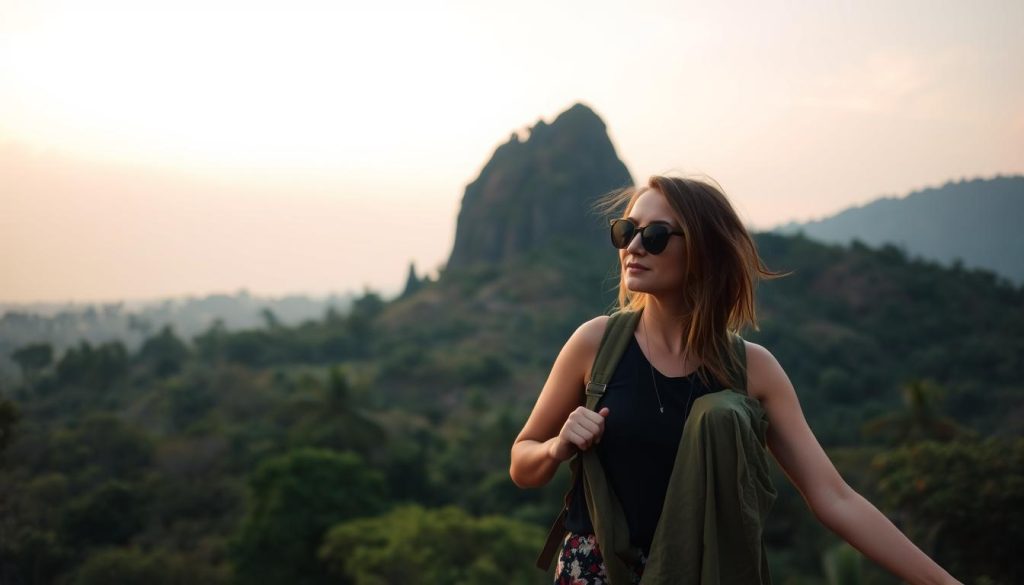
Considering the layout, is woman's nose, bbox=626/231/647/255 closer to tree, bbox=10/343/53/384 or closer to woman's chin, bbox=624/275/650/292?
woman's chin, bbox=624/275/650/292

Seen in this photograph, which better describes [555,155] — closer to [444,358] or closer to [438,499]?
[444,358]

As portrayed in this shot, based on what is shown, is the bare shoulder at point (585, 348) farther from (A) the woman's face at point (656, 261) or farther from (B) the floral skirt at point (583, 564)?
(B) the floral skirt at point (583, 564)

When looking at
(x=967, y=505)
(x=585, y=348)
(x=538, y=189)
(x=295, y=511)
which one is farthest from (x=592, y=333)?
(x=538, y=189)

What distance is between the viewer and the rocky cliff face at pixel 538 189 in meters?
58.8

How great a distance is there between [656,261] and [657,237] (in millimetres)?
38

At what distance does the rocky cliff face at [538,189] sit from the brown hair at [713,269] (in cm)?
5589

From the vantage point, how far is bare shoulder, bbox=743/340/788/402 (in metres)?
1.51

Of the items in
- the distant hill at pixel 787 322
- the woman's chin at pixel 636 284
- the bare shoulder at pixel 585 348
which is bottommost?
the distant hill at pixel 787 322

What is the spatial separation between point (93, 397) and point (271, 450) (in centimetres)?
1096

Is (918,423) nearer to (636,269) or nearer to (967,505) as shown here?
(967,505)

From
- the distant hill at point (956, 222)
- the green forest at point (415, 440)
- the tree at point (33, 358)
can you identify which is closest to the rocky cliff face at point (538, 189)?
the green forest at point (415, 440)

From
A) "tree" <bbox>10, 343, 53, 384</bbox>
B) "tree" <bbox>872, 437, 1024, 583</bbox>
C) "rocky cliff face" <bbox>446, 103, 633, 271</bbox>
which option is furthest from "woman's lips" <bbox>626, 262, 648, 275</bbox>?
"rocky cliff face" <bbox>446, 103, 633, 271</bbox>

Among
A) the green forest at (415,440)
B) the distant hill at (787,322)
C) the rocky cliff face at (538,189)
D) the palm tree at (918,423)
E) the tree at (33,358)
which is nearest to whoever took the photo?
the green forest at (415,440)

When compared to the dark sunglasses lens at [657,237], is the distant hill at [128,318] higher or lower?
lower
